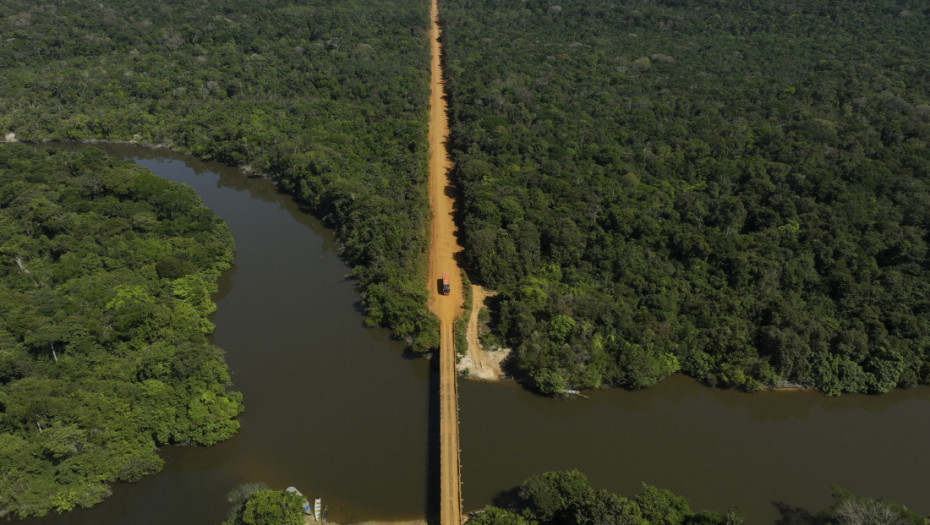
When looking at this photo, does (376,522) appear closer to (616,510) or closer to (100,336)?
(616,510)

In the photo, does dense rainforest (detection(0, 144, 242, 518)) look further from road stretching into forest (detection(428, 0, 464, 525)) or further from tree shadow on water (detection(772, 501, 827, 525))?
tree shadow on water (detection(772, 501, 827, 525))

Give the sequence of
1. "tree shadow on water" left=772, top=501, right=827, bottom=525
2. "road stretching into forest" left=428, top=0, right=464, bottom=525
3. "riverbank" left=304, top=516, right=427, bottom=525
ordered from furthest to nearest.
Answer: "tree shadow on water" left=772, top=501, right=827, bottom=525, "road stretching into forest" left=428, top=0, right=464, bottom=525, "riverbank" left=304, top=516, right=427, bottom=525

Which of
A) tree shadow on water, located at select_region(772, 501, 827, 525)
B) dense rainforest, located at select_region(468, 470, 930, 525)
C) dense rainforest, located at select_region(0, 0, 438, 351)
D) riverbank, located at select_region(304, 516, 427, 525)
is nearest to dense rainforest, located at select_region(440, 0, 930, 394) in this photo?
dense rainforest, located at select_region(0, 0, 438, 351)

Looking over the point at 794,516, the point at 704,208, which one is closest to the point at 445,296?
the point at 704,208

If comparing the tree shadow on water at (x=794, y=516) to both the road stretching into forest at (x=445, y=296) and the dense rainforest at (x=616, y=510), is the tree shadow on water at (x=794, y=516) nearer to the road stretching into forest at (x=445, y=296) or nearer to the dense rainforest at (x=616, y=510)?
the dense rainforest at (x=616, y=510)

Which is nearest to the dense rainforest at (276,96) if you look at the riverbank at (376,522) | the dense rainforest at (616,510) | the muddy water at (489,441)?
the muddy water at (489,441)
